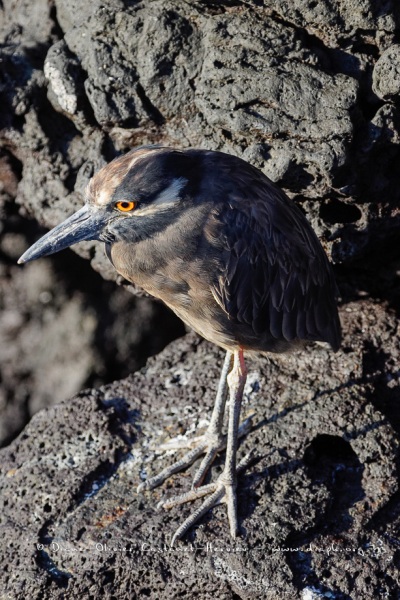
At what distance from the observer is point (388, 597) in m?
3.13

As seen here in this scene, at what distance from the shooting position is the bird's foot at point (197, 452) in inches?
145

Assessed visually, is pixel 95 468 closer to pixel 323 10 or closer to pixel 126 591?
pixel 126 591

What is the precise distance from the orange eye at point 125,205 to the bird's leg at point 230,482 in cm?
103

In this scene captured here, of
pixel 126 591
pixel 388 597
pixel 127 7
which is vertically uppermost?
pixel 127 7

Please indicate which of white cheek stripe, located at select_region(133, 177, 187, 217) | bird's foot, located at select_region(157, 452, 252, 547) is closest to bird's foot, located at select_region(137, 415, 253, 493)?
bird's foot, located at select_region(157, 452, 252, 547)

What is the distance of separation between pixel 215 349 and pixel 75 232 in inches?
57.8

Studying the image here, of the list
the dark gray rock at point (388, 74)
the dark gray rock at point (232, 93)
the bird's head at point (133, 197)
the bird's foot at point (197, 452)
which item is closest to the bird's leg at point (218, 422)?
the bird's foot at point (197, 452)

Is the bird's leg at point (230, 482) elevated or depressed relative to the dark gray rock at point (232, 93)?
depressed

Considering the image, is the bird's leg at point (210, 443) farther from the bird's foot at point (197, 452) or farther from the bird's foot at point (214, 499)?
the bird's foot at point (214, 499)

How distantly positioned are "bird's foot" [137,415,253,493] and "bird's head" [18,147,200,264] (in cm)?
127

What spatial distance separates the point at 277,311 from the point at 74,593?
1.71 metres

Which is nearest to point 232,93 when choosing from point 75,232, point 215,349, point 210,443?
point 75,232

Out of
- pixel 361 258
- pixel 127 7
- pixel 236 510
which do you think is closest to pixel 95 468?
pixel 236 510

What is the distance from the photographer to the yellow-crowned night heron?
10.5 ft
